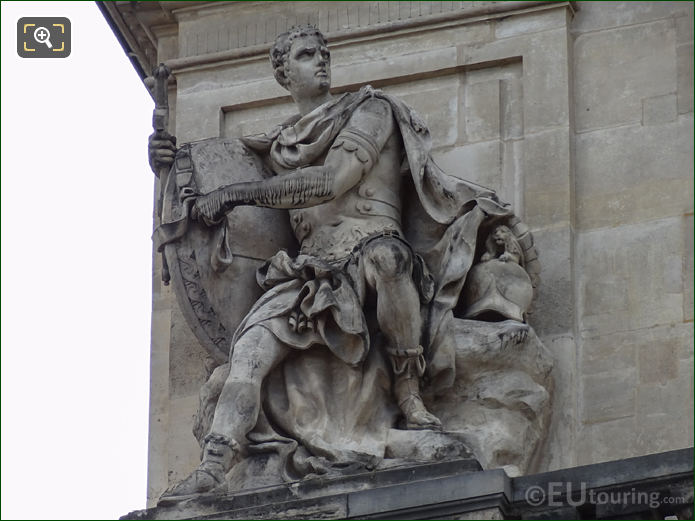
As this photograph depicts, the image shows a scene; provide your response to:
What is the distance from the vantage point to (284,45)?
15.7m

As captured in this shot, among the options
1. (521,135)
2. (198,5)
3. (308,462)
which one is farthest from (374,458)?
Result: (198,5)

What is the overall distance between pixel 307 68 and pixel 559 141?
1.57 m

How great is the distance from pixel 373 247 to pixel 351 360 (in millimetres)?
636

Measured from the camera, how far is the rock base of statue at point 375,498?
44.2 ft

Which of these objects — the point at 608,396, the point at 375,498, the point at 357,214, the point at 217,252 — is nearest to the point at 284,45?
the point at 357,214

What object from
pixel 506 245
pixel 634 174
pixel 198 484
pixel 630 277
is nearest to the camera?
pixel 198 484

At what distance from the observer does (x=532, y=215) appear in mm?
15609

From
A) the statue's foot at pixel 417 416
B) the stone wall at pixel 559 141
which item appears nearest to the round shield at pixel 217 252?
the stone wall at pixel 559 141

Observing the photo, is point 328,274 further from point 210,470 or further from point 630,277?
point 630,277

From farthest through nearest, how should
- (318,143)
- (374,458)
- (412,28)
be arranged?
(412,28), (318,143), (374,458)

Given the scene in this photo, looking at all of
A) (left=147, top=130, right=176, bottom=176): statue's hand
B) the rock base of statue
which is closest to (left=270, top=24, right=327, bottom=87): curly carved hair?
(left=147, top=130, right=176, bottom=176): statue's hand

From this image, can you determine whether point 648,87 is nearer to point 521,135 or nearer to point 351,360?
point 521,135

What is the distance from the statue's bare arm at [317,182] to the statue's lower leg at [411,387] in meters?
1.09

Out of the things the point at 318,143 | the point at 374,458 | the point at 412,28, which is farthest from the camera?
the point at 412,28
